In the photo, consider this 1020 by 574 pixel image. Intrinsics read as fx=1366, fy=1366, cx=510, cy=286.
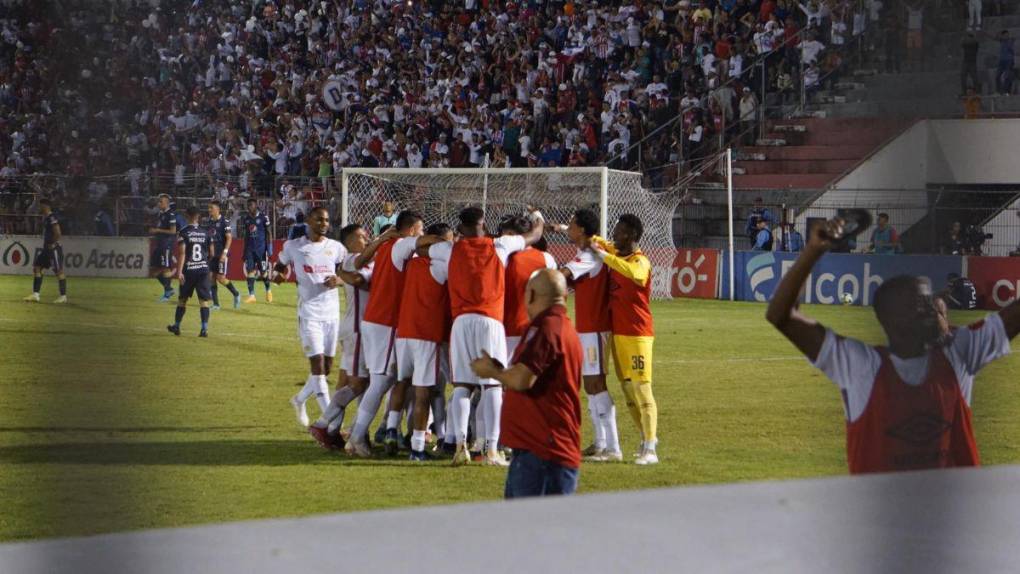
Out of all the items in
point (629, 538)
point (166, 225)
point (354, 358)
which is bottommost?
point (354, 358)

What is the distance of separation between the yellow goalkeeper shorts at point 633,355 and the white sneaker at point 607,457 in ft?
1.70

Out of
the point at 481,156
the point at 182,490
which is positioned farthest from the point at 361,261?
the point at 481,156

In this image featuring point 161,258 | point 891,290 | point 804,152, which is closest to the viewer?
point 891,290

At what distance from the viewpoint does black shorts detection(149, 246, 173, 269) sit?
20.3 m

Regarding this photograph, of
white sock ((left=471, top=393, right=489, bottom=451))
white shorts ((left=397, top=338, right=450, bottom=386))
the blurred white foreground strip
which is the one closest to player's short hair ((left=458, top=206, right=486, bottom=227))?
white shorts ((left=397, top=338, right=450, bottom=386))

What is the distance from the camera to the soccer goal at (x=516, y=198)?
24.2 metres

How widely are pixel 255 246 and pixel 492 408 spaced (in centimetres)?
1658

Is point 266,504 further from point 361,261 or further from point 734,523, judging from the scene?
point 734,523

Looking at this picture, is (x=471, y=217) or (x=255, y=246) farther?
(x=255, y=246)

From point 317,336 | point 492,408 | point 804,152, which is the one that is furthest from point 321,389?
point 804,152

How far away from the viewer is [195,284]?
16.8 meters

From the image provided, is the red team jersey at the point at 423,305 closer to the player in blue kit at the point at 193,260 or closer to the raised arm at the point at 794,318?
the raised arm at the point at 794,318

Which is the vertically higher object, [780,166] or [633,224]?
[780,166]

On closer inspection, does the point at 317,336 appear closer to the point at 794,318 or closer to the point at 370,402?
the point at 370,402
